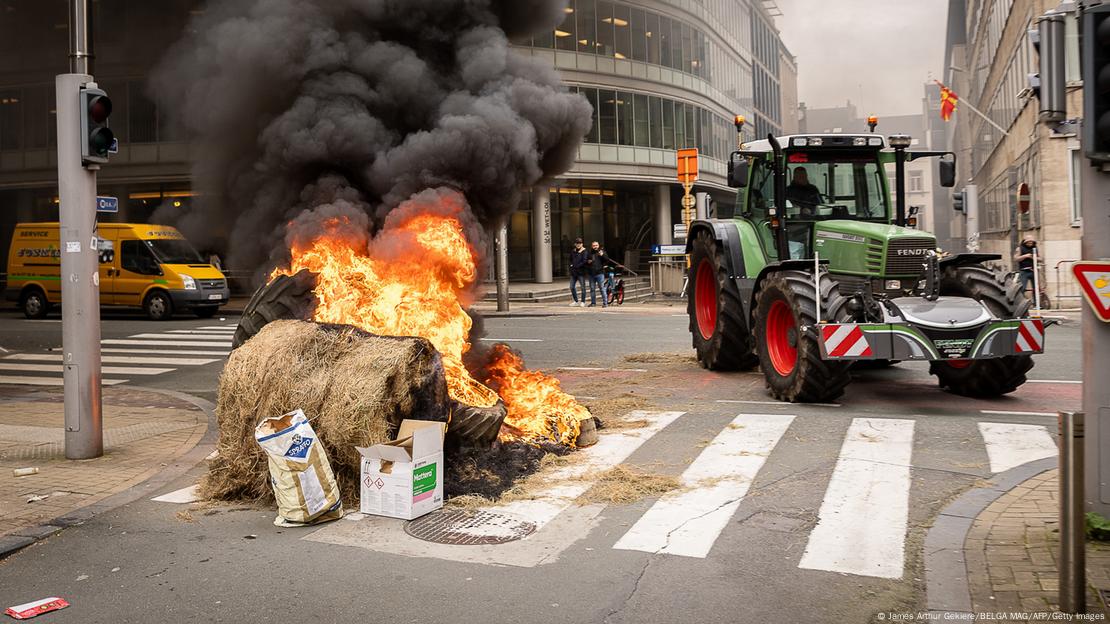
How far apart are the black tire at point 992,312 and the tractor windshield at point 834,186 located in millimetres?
1359

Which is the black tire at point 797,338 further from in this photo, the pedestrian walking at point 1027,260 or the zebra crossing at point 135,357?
the pedestrian walking at point 1027,260

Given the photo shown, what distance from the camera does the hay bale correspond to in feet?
18.7

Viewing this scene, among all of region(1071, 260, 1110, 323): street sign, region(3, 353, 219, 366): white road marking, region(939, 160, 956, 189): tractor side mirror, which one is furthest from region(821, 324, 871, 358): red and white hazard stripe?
region(3, 353, 219, 366): white road marking

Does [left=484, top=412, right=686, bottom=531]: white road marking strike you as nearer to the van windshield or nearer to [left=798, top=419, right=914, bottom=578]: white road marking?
[left=798, top=419, right=914, bottom=578]: white road marking

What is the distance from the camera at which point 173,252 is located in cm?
2325

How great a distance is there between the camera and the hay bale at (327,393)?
5.69 meters

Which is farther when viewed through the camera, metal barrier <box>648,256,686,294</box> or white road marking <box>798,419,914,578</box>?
metal barrier <box>648,256,686,294</box>

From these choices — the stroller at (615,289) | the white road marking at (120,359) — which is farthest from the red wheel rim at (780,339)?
the stroller at (615,289)

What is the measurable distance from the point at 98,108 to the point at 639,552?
5811 millimetres

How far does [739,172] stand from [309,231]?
5270 mm

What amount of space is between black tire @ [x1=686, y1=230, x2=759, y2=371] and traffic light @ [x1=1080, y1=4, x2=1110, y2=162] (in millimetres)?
6458

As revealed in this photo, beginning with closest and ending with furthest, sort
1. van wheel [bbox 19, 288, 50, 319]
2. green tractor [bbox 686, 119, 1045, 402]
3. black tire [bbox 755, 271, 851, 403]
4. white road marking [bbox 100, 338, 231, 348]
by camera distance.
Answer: green tractor [bbox 686, 119, 1045, 402] → black tire [bbox 755, 271, 851, 403] → white road marking [bbox 100, 338, 231, 348] → van wheel [bbox 19, 288, 50, 319]

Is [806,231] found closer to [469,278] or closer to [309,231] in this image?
[469,278]

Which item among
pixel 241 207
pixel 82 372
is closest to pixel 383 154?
Result: pixel 241 207
